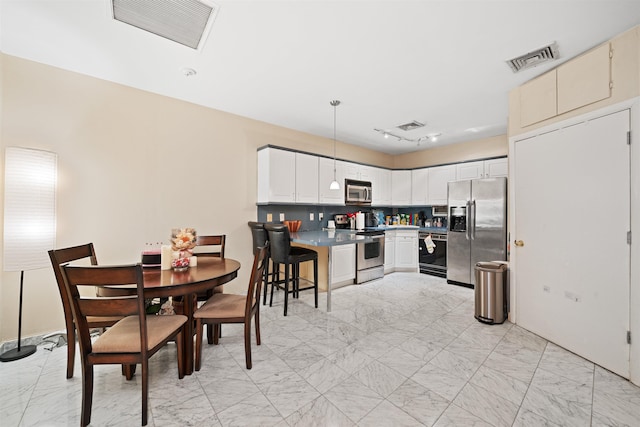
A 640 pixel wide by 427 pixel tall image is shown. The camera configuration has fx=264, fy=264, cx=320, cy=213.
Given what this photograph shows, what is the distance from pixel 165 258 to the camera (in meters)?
2.13

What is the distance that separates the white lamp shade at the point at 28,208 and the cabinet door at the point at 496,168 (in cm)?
593

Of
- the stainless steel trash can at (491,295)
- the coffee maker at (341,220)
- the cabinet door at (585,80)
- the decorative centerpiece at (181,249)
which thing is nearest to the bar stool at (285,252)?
the decorative centerpiece at (181,249)

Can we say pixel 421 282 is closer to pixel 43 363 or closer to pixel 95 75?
pixel 43 363

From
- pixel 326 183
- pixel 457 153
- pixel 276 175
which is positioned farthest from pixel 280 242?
pixel 457 153

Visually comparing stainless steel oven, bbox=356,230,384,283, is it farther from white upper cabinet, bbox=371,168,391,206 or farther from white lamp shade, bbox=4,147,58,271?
white lamp shade, bbox=4,147,58,271

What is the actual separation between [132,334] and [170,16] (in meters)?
2.23

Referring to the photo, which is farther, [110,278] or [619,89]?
[619,89]

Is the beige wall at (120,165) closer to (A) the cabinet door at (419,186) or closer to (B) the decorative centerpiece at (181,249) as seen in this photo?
(B) the decorative centerpiece at (181,249)

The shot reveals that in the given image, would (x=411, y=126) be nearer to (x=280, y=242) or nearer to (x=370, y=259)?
(x=370, y=259)

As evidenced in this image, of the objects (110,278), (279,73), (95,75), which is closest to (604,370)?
(110,278)

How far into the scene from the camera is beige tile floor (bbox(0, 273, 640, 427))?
5.25ft

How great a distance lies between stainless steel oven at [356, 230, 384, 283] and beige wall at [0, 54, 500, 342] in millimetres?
1854

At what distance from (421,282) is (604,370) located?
103 inches

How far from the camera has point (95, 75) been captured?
9.16 ft
